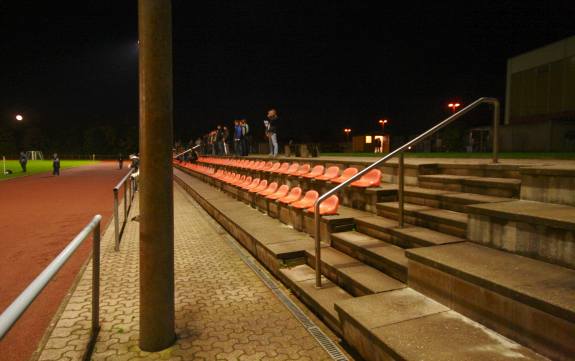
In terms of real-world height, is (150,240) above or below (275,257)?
above

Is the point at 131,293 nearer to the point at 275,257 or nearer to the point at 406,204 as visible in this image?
the point at 275,257

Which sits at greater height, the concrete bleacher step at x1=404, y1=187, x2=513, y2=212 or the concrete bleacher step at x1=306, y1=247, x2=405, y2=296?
the concrete bleacher step at x1=404, y1=187, x2=513, y2=212

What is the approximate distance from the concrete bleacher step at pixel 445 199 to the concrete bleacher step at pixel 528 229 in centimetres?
65

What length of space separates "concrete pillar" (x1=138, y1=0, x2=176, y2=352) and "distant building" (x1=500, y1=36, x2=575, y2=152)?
22.6 metres

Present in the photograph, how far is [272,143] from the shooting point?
15.1 m

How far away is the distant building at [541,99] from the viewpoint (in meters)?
21.4

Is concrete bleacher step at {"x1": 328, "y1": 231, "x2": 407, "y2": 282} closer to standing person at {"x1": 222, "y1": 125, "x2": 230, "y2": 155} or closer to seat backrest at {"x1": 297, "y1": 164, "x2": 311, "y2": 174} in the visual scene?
seat backrest at {"x1": 297, "y1": 164, "x2": 311, "y2": 174}

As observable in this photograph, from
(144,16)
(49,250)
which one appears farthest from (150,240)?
(49,250)

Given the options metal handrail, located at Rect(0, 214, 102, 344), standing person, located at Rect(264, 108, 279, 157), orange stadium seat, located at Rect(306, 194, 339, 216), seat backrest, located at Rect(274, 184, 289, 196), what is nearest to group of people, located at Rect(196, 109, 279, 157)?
standing person, located at Rect(264, 108, 279, 157)

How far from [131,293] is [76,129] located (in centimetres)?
10738

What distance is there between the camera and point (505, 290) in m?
2.54

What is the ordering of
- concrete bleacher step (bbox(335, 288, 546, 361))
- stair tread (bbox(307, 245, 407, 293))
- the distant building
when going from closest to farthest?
concrete bleacher step (bbox(335, 288, 546, 361)), stair tread (bbox(307, 245, 407, 293)), the distant building

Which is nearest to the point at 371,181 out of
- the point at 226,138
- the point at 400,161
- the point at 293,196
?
the point at 400,161

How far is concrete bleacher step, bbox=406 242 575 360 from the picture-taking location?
2.28 m
